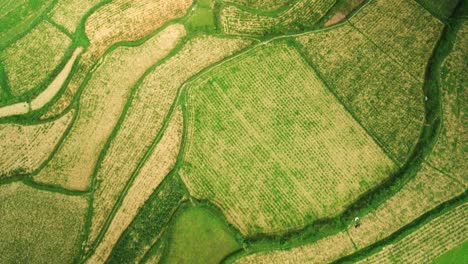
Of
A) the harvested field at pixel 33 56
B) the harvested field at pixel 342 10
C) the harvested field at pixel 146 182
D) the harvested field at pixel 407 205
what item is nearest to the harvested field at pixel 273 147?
the harvested field at pixel 146 182

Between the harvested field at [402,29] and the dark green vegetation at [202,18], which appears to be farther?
the dark green vegetation at [202,18]

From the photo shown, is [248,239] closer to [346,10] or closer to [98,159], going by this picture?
[98,159]

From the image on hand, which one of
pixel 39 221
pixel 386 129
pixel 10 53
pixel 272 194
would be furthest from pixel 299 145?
pixel 10 53

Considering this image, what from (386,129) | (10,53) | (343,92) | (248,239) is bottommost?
(248,239)

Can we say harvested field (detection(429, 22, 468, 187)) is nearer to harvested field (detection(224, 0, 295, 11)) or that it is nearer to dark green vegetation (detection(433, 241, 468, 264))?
dark green vegetation (detection(433, 241, 468, 264))

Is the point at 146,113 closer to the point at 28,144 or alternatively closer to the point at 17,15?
the point at 28,144

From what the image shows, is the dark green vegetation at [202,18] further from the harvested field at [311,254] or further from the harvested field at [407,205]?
the harvested field at [407,205]

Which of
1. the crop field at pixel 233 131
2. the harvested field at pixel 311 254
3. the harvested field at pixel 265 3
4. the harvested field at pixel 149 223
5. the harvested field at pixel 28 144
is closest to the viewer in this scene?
the harvested field at pixel 311 254
